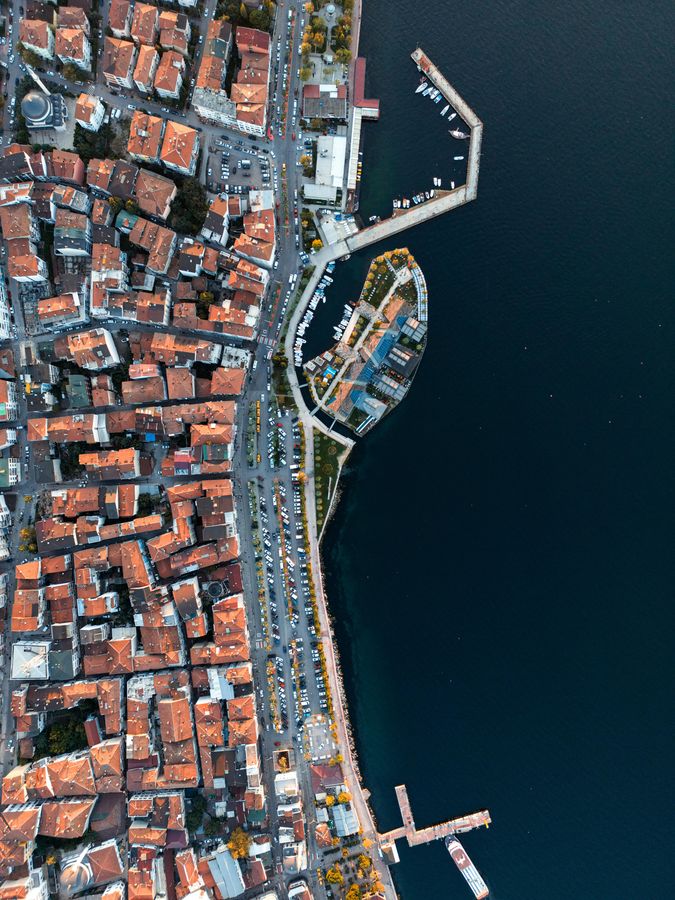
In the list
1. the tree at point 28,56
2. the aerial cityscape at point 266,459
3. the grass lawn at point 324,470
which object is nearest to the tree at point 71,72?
the aerial cityscape at point 266,459

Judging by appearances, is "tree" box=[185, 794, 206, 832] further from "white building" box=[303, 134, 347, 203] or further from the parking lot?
"white building" box=[303, 134, 347, 203]

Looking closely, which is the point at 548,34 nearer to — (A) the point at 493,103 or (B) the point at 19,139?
(A) the point at 493,103

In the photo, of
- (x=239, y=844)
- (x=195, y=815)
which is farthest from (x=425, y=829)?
(x=195, y=815)

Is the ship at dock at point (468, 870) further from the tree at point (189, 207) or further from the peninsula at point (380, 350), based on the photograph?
the tree at point (189, 207)

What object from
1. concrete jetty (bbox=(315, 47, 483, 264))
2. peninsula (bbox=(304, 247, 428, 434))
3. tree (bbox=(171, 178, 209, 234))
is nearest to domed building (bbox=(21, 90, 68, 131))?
tree (bbox=(171, 178, 209, 234))

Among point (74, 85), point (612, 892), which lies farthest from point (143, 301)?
point (612, 892)
